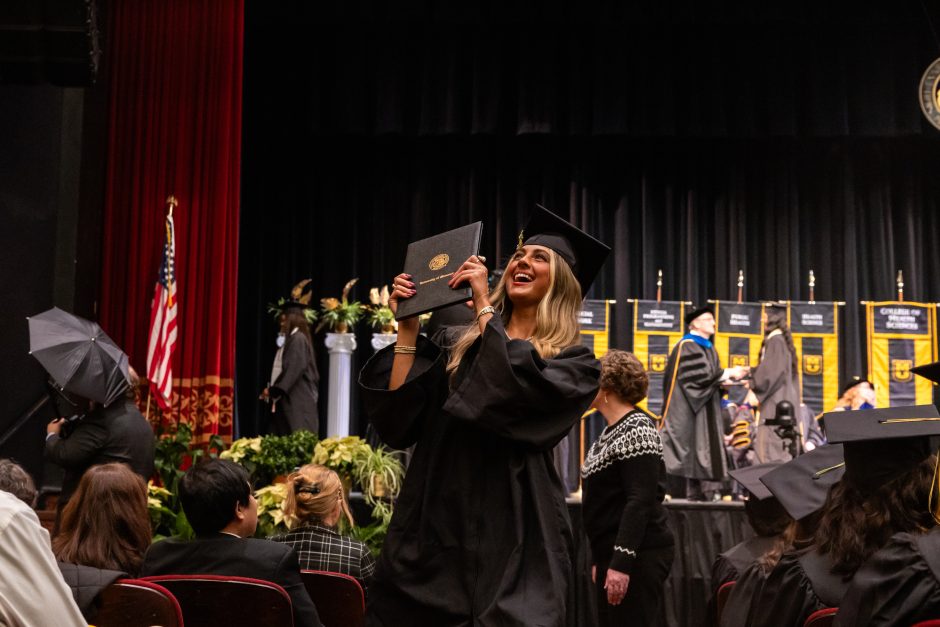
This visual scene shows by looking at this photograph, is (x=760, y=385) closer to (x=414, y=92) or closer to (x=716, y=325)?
(x=716, y=325)

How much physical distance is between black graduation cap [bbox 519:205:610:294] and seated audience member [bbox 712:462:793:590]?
1487 mm

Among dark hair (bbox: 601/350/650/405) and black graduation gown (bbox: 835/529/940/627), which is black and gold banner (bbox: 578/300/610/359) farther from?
black graduation gown (bbox: 835/529/940/627)

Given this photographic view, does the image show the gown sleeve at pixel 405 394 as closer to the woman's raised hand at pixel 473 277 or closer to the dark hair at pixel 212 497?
the woman's raised hand at pixel 473 277

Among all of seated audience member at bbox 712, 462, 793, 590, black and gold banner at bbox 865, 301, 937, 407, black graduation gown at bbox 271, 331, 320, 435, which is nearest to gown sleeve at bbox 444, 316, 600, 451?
seated audience member at bbox 712, 462, 793, 590

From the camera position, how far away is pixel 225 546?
307 centimetres

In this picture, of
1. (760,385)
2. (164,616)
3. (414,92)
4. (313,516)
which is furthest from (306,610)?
(414,92)

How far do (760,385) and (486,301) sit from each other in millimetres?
9531

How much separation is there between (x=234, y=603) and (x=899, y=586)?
1662mm

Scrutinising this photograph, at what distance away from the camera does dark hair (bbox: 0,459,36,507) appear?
10.8 ft

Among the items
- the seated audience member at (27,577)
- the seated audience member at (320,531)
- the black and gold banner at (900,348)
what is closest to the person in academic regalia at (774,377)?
the black and gold banner at (900,348)

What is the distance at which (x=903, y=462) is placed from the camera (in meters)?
2.84

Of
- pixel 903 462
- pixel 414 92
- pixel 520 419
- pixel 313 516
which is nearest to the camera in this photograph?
pixel 520 419

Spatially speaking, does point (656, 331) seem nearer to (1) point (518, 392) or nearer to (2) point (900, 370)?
(2) point (900, 370)

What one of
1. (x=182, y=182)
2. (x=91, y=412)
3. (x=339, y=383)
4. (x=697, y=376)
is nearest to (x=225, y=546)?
(x=91, y=412)
